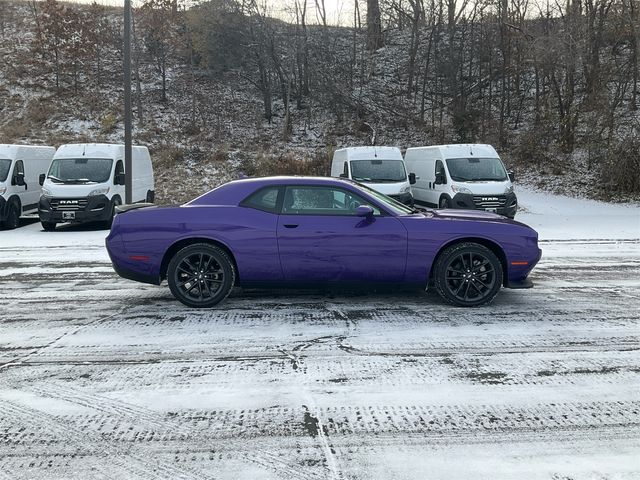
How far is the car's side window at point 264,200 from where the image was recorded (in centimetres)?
636

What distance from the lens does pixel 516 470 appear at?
3053mm

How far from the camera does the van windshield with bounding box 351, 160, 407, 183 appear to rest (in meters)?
16.4

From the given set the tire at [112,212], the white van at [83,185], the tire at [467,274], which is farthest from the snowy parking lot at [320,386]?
the tire at [112,212]

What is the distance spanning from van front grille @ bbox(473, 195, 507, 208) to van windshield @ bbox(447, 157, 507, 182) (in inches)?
26.2

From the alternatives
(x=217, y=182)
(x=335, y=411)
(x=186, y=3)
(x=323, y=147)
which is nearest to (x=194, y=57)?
(x=186, y=3)

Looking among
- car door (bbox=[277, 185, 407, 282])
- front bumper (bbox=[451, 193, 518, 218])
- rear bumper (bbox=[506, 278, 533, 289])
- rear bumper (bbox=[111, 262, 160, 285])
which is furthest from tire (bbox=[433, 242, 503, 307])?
front bumper (bbox=[451, 193, 518, 218])

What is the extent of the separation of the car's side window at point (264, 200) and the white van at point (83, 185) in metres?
9.44

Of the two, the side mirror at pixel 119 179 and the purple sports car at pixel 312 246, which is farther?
the side mirror at pixel 119 179

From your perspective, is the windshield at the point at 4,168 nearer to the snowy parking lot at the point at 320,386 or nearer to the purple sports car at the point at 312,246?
the snowy parking lot at the point at 320,386

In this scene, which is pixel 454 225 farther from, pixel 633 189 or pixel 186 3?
pixel 186 3

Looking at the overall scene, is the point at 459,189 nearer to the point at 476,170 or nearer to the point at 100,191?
the point at 476,170

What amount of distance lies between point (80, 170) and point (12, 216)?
7.09ft

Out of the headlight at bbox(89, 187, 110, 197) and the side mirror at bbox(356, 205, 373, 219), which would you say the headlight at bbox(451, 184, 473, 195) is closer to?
the headlight at bbox(89, 187, 110, 197)

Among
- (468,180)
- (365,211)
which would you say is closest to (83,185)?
(468,180)
